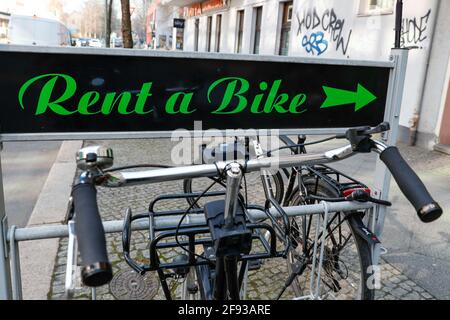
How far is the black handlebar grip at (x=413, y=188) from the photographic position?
3.98 ft

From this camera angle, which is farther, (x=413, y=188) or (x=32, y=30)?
(x=32, y=30)

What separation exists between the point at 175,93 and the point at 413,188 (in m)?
1.00

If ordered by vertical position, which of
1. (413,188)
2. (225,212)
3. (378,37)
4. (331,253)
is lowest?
(331,253)

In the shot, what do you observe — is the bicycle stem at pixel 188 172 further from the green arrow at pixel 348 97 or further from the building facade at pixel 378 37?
the building facade at pixel 378 37

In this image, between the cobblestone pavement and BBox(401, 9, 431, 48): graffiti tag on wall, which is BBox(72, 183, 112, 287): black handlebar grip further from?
BBox(401, 9, 431, 48): graffiti tag on wall

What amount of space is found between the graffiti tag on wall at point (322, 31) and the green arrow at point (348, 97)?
7420mm

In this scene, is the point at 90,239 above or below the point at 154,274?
above

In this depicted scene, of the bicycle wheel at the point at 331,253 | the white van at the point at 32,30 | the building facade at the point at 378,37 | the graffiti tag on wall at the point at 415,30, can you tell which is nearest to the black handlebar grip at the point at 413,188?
the bicycle wheel at the point at 331,253

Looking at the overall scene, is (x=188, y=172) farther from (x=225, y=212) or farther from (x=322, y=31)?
(x=322, y=31)

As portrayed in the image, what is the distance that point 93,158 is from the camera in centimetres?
112

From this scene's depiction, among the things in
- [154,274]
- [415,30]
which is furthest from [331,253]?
[415,30]

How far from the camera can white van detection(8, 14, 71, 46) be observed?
1878 cm
